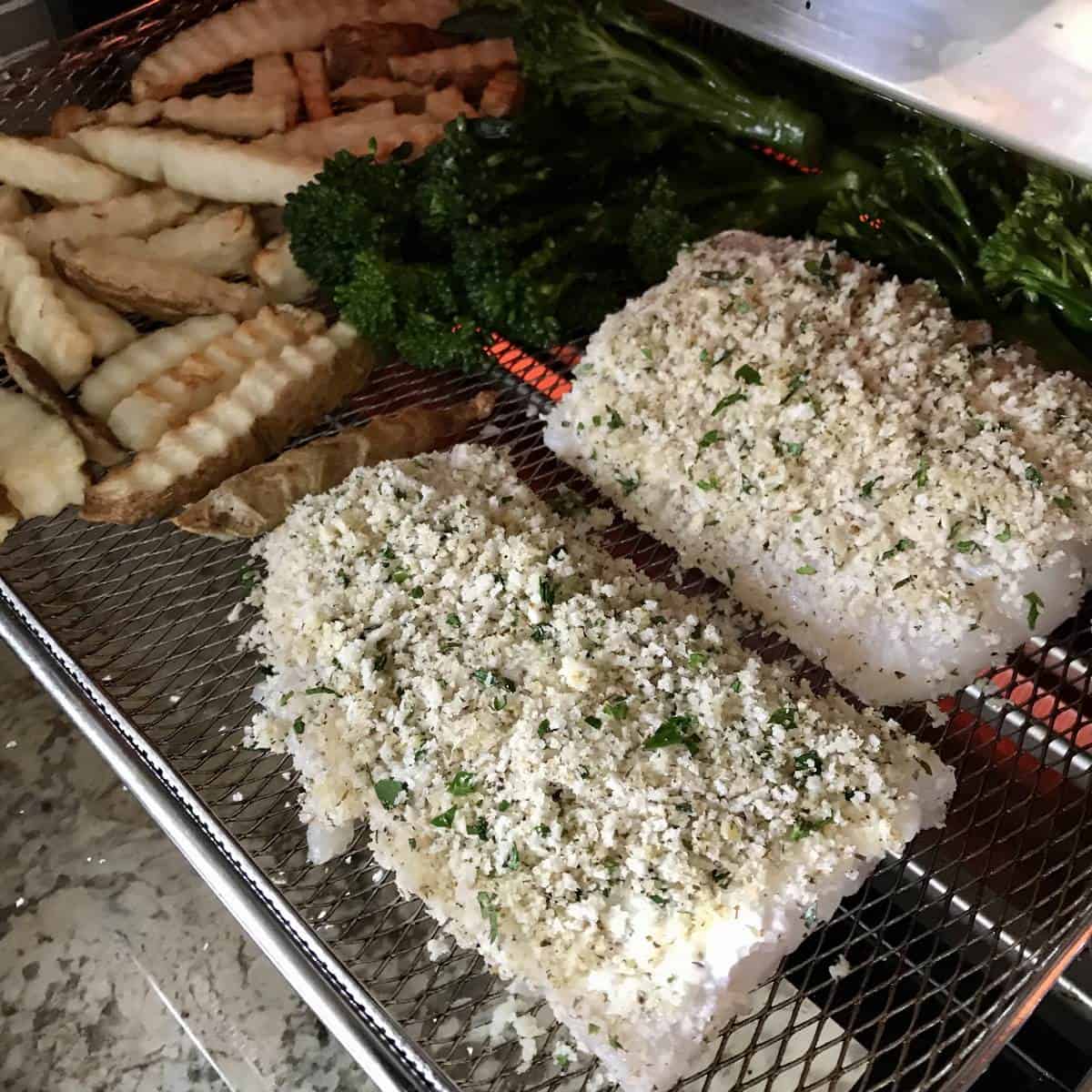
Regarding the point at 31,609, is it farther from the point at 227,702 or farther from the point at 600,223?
the point at 600,223

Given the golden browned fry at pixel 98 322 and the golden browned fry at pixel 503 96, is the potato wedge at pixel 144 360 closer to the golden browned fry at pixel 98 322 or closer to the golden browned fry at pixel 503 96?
the golden browned fry at pixel 98 322

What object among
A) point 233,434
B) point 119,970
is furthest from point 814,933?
point 233,434

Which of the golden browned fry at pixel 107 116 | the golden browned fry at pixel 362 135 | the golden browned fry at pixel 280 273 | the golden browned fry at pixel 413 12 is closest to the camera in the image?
the golden browned fry at pixel 280 273

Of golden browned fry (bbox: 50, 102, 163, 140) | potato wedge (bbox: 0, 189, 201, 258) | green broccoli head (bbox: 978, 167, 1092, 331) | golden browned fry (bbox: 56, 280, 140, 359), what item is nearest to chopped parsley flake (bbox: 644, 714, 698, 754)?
green broccoli head (bbox: 978, 167, 1092, 331)

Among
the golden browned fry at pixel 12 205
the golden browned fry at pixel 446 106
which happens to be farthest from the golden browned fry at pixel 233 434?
the golden browned fry at pixel 12 205

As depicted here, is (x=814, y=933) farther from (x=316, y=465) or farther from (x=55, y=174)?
(x=55, y=174)

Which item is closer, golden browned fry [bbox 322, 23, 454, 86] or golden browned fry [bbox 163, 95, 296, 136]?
golden browned fry [bbox 163, 95, 296, 136]

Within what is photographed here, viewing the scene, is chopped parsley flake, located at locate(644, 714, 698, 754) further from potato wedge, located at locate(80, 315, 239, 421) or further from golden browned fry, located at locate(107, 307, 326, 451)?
potato wedge, located at locate(80, 315, 239, 421)
